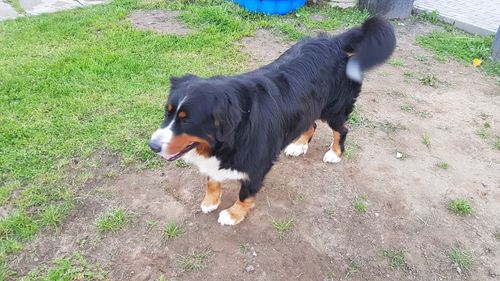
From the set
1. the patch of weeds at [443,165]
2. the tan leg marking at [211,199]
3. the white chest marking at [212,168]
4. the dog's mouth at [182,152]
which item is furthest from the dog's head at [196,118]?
the patch of weeds at [443,165]

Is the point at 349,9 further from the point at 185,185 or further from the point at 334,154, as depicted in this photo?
the point at 185,185

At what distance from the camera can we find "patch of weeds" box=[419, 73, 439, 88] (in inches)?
188

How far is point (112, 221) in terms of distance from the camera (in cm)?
271

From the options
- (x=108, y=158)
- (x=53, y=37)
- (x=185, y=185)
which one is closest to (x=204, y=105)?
(x=185, y=185)

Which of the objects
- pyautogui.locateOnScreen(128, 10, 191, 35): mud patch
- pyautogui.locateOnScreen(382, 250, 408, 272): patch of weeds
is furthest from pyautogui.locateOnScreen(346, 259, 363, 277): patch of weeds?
pyautogui.locateOnScreen(128, 10, 191, 35): mud patch

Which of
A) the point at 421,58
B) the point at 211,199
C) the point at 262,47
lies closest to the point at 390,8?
the point at 421,58

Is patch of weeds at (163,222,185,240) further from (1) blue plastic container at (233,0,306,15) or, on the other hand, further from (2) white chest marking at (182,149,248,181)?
(1) blue plastic container at (233,0,306,15)

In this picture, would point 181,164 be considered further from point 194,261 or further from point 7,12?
point 7,12

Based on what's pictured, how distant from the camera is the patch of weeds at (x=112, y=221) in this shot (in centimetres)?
267

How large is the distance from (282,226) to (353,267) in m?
0.55

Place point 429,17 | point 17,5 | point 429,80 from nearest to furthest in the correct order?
point 429,80, point 17,5, point 429,17

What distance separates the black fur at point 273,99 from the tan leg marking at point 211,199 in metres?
0.23

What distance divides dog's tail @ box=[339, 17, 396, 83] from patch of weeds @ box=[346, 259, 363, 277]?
1.33m

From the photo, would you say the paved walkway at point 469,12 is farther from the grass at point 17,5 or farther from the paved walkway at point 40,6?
the grass at point 17,5
